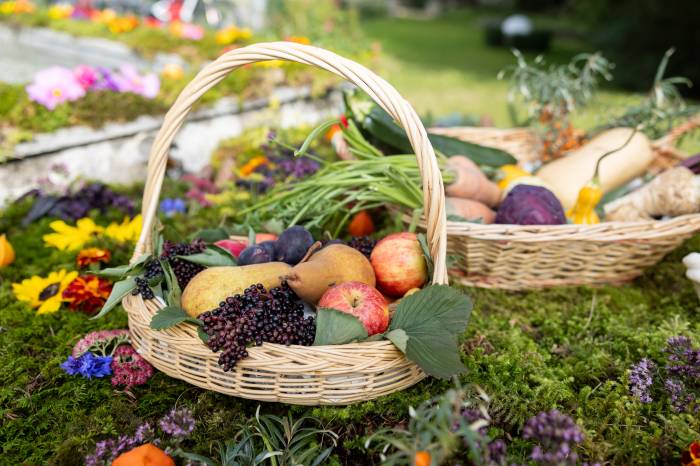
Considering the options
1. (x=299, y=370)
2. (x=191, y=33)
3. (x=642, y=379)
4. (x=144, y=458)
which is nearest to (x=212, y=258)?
(x=299, y=370)

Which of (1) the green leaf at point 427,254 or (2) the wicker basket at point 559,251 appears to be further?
(2) the wicker basket at point 559,251

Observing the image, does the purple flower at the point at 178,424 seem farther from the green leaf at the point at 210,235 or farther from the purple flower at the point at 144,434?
the green leaf at the point at 210,235

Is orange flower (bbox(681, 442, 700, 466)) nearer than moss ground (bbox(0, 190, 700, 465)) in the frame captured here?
Yes

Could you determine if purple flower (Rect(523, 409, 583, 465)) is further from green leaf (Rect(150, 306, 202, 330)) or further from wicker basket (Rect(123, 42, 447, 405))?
green leaf (Rect(150, 306, 202, 330))

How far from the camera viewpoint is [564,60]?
13.2 m

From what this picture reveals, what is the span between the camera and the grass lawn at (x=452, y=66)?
7.39 m

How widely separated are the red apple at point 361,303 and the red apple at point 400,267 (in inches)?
8.8

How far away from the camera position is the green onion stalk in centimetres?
231

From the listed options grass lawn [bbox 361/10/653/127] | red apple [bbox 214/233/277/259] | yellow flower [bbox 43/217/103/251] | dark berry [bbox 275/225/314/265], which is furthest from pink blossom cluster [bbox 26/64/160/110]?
dark berry [bbox 275/225/314/265]

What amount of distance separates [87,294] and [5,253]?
0.64 m

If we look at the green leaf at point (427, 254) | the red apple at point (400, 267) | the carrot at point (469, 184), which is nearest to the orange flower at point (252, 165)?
the carrot at point (469, 184)

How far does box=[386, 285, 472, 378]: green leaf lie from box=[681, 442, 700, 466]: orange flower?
0.56m

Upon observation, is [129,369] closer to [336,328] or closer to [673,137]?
[336,328]

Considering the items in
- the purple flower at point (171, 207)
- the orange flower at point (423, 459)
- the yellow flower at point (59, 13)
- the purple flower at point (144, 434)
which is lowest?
the yellow flower at point (59, 13)
